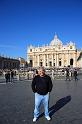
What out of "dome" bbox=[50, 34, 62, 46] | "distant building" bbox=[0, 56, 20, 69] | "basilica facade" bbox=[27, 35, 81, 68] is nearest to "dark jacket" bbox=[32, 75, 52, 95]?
"distant building" bbox=[0, 56, 20, 69]

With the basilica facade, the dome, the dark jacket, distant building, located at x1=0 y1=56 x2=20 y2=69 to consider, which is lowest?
the dark jacket

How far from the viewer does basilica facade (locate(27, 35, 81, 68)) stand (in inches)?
4692

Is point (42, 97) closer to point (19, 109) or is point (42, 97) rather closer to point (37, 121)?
point (37, 121)

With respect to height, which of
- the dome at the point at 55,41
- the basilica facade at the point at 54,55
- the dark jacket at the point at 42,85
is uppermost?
the dome at the point at 55,41

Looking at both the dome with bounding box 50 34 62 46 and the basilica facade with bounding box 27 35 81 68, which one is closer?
the basilica facade with bounding box 27 35 81 68

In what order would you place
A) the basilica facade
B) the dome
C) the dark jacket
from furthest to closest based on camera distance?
the dome
the basilica facade
the dark jacket

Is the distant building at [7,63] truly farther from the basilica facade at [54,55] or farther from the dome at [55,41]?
the dome at [55,41]

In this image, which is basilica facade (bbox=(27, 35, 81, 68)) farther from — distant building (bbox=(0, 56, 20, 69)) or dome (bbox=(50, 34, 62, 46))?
distant building (bbox=(0, 56, 20, 69))

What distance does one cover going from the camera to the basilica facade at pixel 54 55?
119 m

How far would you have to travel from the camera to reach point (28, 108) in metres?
8.69

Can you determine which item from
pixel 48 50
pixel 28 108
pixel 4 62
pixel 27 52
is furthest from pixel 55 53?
pixel 28 108

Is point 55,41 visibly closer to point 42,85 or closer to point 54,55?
point 54,55

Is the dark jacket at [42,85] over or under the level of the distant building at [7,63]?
under

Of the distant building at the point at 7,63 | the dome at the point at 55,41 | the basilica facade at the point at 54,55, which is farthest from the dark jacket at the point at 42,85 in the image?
the dome at the point at 55,41
